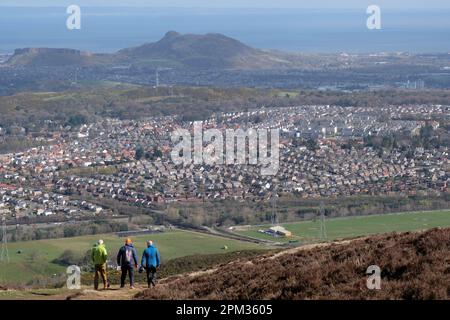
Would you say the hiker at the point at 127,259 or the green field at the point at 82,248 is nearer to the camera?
the hiker at the point at 127,259

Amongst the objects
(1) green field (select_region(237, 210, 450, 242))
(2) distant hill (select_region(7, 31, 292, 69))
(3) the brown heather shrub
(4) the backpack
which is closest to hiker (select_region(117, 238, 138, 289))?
(4) the backpack

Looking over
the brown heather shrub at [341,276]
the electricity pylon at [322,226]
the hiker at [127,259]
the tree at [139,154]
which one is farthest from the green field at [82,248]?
the tree at [139,154]

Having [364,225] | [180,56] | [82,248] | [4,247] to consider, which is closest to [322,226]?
[364,225]

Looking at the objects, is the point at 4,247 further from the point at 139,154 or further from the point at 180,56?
the point at 180,56

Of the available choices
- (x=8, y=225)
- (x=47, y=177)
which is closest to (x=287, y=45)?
(x=47, y=177)

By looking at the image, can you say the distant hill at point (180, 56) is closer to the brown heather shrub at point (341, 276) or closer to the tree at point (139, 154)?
the tree at point (139, 154)
